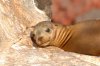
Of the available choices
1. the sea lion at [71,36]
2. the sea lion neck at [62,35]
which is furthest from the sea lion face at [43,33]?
the sea lion neck at [62,35]

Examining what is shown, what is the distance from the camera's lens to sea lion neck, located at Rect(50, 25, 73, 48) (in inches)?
351

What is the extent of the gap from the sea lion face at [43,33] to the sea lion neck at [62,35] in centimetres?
10

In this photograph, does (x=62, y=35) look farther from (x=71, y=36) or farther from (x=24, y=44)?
(x=24, y=44)

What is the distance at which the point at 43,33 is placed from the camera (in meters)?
8.74

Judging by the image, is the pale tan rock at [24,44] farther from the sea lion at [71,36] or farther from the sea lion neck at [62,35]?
the sea lion neck at [62,35]

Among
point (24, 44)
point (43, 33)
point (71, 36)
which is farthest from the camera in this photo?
point (71, 36)

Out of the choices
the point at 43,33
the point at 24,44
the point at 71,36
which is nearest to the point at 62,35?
the point at 71,36

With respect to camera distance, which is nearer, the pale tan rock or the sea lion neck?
the pale tan rock

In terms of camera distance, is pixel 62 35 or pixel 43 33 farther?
pixel 62 35

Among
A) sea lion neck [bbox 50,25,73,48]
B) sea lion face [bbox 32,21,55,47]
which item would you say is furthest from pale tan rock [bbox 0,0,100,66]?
sea lion neck [bbox 50,25,73,48]

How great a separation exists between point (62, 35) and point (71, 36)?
0.18 m

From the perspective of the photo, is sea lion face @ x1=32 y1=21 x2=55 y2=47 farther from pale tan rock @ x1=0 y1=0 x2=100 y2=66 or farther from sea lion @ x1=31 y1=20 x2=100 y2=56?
pale tan rock @ x1=0 y1=0 x2=100 y2=66

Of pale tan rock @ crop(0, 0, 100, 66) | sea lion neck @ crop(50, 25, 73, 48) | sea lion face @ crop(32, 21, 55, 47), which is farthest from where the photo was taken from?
sea lion neck @ crop(50, 25, 73, 48)

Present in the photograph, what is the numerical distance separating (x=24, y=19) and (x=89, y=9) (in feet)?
10.6
